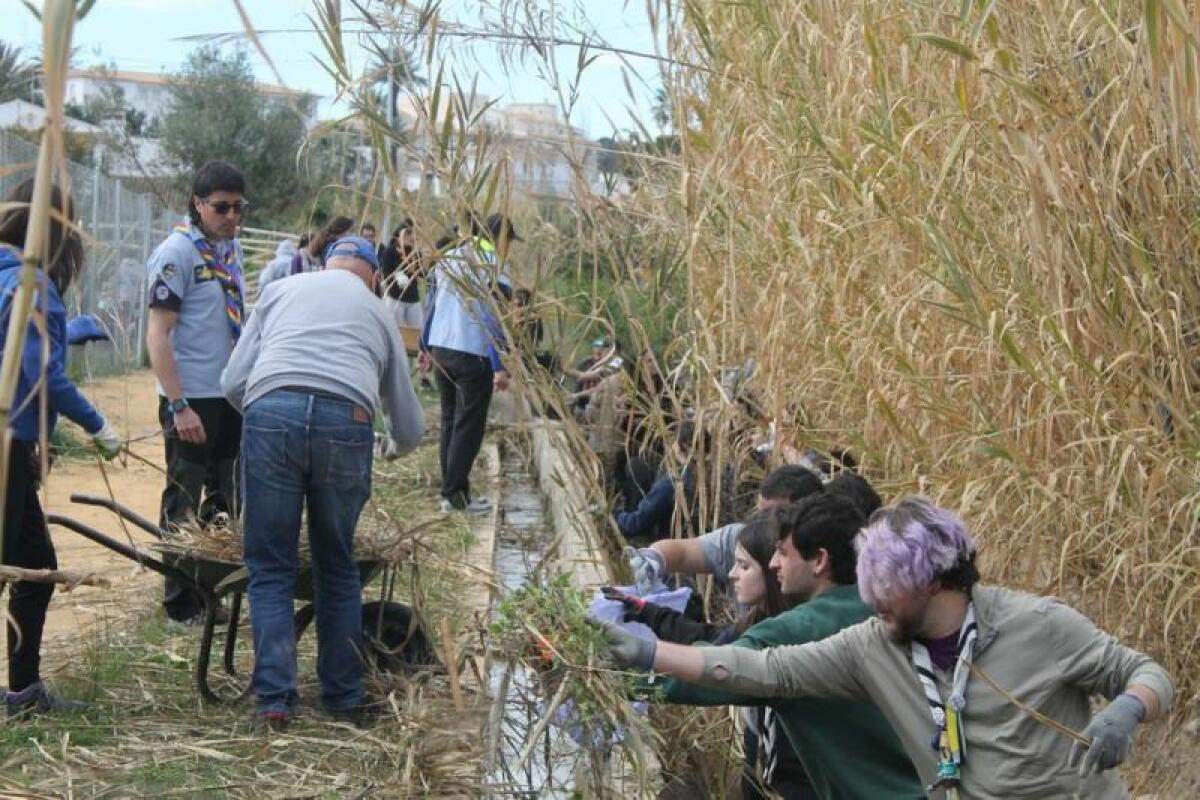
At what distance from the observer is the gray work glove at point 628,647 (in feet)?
12.1

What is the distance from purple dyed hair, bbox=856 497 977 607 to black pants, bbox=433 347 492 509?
22.4 feet

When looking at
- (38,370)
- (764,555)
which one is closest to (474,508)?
(38,370)

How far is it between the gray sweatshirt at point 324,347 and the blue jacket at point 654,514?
1.51 meters

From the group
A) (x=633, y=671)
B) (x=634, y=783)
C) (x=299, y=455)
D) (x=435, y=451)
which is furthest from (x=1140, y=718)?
(x=435, y=451)

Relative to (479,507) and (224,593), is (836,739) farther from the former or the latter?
(479,507)

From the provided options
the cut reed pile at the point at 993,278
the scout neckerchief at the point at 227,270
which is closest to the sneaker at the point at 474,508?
the scout neckerchief at the point at 227,270

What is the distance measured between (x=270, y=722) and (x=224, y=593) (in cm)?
51

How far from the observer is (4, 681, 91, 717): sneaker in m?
5.79

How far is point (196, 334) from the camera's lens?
7.24 m

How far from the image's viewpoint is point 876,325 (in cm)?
515

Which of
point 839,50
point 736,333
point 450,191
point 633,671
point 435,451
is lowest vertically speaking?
point 435,451

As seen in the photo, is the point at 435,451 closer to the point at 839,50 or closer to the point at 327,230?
the point at 327,230

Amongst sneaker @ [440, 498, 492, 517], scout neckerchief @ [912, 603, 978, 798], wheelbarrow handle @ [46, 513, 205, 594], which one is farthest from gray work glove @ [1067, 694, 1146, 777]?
sneaker @ [440, 498, 492, 517]

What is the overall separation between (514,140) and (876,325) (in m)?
1.31
